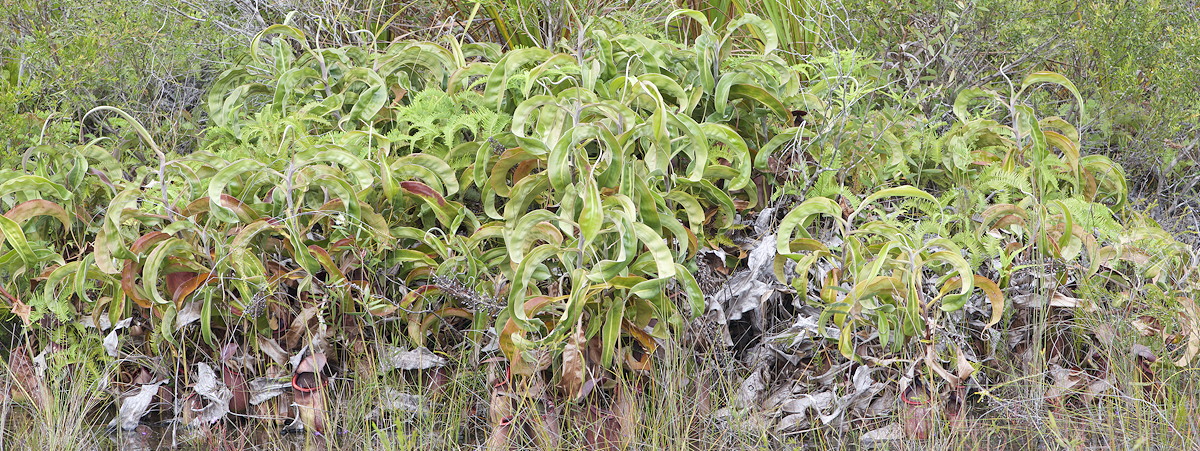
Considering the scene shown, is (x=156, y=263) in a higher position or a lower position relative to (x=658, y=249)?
lower

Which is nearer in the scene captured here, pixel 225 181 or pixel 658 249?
pixel 658 249

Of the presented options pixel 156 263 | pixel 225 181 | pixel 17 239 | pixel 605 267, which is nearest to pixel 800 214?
pixel 605 267

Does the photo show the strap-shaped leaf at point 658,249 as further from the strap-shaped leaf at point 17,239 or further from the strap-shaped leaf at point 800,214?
the strap-shaped leaf at point 17,239

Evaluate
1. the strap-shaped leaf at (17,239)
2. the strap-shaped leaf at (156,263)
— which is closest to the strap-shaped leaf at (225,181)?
the strap-shaped leaf at (156,263)

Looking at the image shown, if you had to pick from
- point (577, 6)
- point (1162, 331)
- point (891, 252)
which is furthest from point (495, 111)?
point (1162, 331)

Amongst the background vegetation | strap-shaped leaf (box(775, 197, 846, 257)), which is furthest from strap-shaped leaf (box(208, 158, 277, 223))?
strap-shaped leaf (box(775, 197, 846, 257))

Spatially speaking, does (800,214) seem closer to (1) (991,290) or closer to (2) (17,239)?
(1) (991,290)

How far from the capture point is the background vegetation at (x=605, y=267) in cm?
219

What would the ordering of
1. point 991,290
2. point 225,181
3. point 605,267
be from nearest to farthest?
point 605,267 < point 991,290 < point 225,181

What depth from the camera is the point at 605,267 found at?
211cm

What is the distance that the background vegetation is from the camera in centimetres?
219

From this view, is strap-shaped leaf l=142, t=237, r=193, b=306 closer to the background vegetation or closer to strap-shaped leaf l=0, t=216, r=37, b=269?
the background vegetation

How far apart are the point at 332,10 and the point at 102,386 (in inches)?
65.5

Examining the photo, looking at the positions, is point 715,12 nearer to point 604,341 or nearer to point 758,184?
point 758,184
